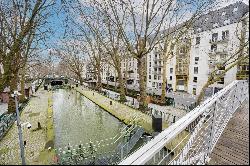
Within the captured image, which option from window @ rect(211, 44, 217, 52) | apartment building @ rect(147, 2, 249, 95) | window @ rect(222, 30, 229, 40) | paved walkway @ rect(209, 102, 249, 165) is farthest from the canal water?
window @ rect(211, 44, 217, 52)

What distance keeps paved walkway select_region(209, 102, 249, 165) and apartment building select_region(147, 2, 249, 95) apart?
3199cm

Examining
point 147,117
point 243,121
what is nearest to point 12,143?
point 147,117

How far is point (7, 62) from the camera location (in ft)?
32.2

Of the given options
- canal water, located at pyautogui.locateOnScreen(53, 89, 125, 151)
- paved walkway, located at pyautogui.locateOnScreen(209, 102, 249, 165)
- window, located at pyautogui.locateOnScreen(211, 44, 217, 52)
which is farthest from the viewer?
window, located at pyautogui.locateOnScreen(211, 44, 217, 52)

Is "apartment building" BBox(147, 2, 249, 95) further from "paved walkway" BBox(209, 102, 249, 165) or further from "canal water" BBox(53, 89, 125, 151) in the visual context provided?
"paved walkway" BBox(209, 102, 249, 165)

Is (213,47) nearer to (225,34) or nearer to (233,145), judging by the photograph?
(225,34)

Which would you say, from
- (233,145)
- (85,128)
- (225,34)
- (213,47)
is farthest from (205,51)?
(233,145)

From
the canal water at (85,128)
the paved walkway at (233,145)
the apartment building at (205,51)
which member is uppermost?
the apartment building at (205,51)

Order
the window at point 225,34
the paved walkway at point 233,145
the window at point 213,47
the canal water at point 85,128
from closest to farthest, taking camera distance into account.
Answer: the paved walkway at point 233,145
the canal water at point 85,128
the window at point 225,34
the window at point 213,47

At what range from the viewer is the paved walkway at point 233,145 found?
3.73 m

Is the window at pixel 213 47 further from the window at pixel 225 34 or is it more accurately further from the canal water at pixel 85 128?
the canal water at pixel 85 128

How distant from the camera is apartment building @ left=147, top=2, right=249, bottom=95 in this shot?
129 ft

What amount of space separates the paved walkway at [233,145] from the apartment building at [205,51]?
32.0m

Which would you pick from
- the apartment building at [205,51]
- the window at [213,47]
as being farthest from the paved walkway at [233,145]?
the window at [213,47]
